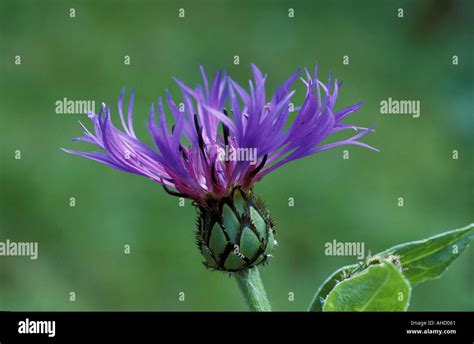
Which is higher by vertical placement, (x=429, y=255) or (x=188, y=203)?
(x=188, y=203)

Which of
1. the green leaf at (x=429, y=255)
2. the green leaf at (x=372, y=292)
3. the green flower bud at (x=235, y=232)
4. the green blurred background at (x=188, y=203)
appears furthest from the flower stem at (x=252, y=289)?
the green blurred background at (x=188, y=203)

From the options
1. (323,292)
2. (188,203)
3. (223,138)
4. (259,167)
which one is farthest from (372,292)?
(188,203)

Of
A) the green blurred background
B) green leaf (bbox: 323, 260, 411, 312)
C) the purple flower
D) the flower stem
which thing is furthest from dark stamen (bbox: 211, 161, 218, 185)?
the green blurred background

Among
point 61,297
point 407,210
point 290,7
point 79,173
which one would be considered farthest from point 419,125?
point 61,297

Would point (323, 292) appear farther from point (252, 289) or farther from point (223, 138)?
point (223, 138)

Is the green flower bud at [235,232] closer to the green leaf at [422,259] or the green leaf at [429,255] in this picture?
the green leaf at [422,259]
